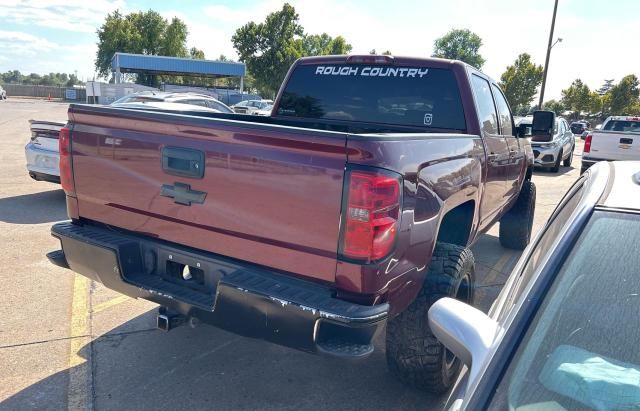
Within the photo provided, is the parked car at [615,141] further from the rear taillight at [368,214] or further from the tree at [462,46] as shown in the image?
the tree at [462,46]

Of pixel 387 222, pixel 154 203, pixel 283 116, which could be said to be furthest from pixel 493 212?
pixel 154 203

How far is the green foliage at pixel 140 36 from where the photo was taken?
66875 mm

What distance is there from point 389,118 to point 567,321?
120 inches

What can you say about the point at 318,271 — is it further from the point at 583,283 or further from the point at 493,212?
the point at 493,212

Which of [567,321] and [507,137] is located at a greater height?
[507,137]

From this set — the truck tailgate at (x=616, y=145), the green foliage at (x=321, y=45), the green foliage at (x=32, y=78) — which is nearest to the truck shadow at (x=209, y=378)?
the truck tailgate at (x=616, y=145)

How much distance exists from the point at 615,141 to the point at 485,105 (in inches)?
415

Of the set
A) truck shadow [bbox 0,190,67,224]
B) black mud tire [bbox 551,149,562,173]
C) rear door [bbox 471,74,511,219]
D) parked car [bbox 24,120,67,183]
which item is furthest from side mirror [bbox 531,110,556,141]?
black mud tire [bbox 551,149,562,173]

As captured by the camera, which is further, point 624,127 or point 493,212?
point 624,127

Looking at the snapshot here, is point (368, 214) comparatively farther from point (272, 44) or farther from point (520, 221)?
point (272, 44)

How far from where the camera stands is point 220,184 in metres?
2.62

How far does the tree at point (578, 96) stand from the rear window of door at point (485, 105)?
56487 mm

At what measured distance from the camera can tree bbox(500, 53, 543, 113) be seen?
52.3m

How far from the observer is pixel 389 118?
430 centimetres
